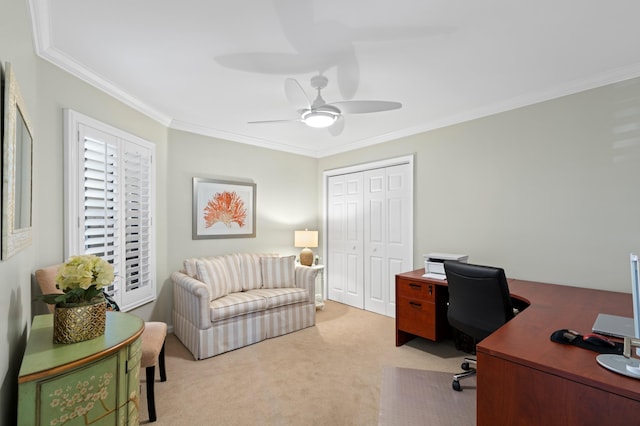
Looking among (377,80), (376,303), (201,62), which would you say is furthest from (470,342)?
(201,62)

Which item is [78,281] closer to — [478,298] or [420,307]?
[478,298]

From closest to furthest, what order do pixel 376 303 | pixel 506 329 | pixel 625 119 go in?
pixel 506 329
pixel 625 119
pixel 376 303

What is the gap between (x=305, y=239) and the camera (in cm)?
445

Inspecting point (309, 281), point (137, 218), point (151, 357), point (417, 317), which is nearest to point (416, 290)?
point (417, 317)

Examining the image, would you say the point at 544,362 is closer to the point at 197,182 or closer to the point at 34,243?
the point at 34,243

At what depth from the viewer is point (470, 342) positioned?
292cm

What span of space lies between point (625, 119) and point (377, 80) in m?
2.00

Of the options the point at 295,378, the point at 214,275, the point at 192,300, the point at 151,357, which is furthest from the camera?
the point at 214,275

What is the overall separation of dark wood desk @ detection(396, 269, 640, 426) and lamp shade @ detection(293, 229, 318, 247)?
305cm

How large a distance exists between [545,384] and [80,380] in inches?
70.7

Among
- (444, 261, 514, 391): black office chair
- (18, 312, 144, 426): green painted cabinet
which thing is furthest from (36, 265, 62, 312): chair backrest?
(444, 261, 514, 391): black office chair

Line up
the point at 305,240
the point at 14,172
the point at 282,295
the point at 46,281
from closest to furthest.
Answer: the point at 14,172, the point at 46,281, the point at 282,295, the point at 305,240

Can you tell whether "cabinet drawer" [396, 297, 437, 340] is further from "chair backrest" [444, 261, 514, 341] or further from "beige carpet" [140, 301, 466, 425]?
"chair backrest" [444, 261, 514, 341]

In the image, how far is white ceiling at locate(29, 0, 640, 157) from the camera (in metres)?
1.68
